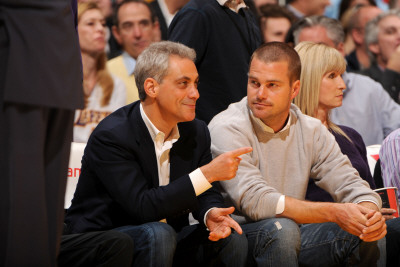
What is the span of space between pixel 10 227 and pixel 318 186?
1982mm

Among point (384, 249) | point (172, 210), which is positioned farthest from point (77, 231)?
point (384, 249)

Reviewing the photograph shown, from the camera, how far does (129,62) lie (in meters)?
5.09

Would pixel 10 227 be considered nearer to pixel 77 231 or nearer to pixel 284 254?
pixel 77 231

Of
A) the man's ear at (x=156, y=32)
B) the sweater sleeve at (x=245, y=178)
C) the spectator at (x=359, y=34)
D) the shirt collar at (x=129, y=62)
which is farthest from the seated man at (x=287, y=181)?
the spectator at (x=359, y=34)

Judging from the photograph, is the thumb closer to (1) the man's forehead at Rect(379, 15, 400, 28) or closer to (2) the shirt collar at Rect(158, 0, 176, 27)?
(2) the shirt collar at Rect(158, 0, 176, 27)

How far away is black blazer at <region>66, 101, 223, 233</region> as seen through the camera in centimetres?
282

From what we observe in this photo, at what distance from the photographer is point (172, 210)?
9.27ft

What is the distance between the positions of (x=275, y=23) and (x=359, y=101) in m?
1.12

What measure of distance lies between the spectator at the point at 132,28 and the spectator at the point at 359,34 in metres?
2.13

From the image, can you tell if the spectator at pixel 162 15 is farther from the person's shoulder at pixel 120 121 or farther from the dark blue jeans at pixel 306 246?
the dark blue jeans at pixel 306 246

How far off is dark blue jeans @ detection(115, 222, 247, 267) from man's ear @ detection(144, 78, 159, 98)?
0.63 meters

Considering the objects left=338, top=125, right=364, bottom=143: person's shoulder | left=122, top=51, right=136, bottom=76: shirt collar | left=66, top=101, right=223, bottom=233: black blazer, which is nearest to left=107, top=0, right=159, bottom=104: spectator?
left=122, top=51, right=136, bottom=76: shirt collar

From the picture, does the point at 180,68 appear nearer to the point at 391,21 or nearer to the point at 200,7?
the point at 200,7

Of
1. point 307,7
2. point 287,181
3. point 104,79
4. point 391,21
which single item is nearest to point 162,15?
point 104,79
